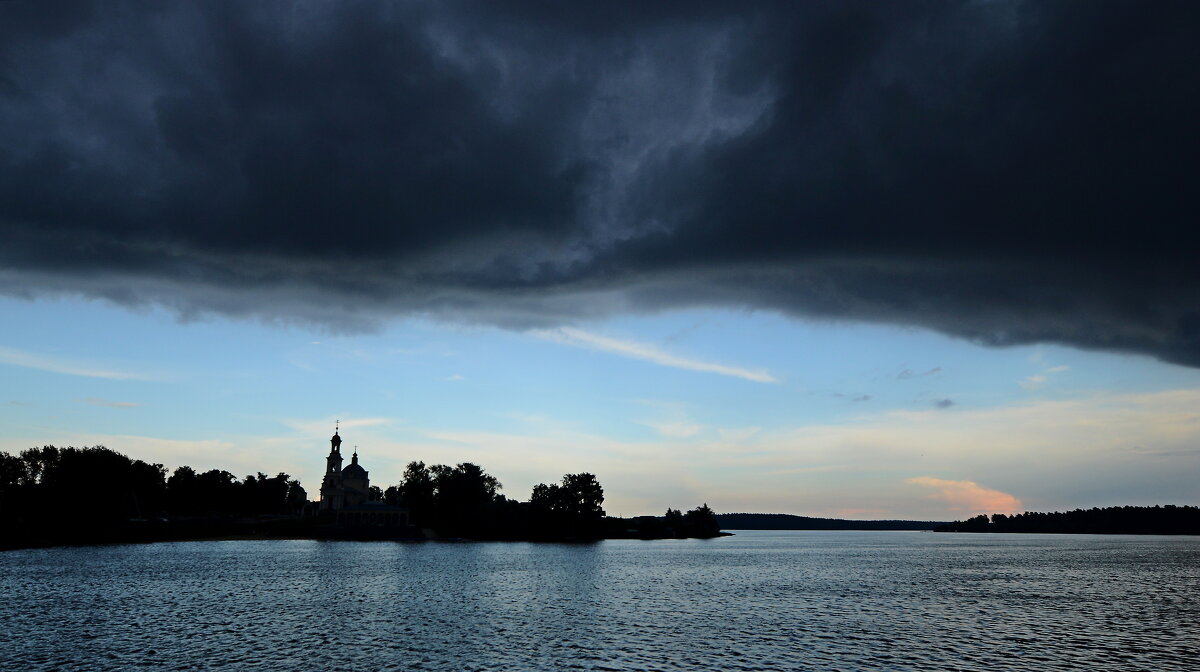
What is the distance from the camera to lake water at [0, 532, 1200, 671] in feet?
180

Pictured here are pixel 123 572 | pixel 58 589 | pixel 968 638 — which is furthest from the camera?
pixel 123 572

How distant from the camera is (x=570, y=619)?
2938 inches

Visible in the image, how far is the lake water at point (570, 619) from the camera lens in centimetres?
5472

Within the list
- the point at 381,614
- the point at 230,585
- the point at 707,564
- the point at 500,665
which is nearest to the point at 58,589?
the point at 230,585

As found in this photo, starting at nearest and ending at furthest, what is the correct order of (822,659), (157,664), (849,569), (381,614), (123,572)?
1. (157,664)
2. (822,659)
3. (381,614)
4. (123,572)
5. (849,569)

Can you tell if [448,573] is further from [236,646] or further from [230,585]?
[236,646]

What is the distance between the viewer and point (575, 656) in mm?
55688

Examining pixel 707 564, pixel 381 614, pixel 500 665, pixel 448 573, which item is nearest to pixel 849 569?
pixel 707 564

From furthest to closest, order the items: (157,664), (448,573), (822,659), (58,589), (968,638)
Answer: (448,573), (58,589), (968,638), (822,659), (157,664)

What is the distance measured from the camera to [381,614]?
3054 inches

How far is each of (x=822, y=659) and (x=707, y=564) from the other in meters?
113

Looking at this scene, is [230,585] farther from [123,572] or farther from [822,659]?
[822,659]

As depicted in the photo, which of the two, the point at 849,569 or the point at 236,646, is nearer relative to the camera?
the point at 236,646

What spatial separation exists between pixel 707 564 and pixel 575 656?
11478 cm
